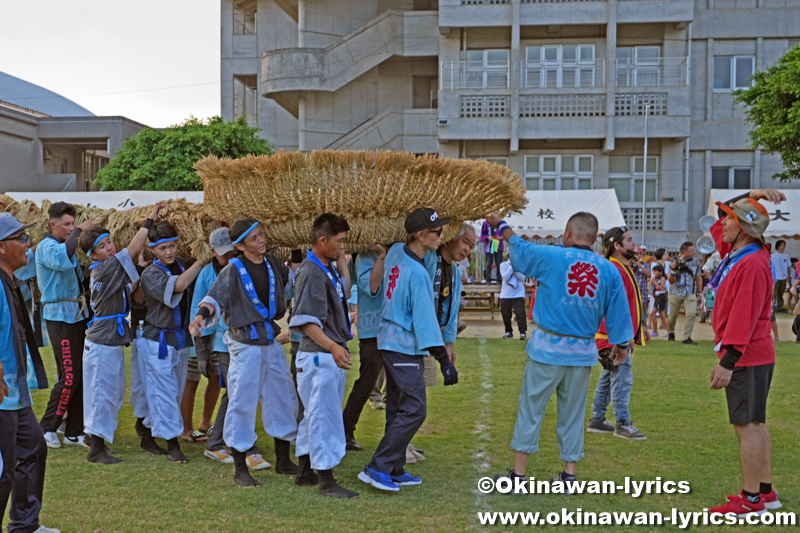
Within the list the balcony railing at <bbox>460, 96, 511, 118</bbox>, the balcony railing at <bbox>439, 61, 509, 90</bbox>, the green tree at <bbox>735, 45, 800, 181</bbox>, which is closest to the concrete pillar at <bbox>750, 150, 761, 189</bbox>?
the green tree at <bbox>735, 45, 800, 181</bbox>

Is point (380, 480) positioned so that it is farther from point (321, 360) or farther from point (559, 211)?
point (559, 211)

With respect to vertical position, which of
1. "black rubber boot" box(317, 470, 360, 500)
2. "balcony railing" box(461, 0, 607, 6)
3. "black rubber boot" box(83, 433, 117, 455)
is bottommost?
"black rubber boot" box(83, 433, 117, 455)

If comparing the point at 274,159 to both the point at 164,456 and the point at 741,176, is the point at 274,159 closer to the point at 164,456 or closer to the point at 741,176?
the point at 164,456

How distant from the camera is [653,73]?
30.4m

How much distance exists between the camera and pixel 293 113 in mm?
37094

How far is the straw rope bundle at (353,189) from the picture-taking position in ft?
17.8

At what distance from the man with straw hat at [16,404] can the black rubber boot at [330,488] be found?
6.09ft

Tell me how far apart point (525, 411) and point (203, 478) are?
262cm

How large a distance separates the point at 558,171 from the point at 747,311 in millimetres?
26689

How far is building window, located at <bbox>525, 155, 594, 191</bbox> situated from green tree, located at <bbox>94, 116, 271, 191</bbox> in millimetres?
10890

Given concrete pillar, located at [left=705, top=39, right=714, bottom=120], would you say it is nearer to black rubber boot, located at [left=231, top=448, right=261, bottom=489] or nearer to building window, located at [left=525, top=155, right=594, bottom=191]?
building window, located at [left=525, top=155, right=594, bottom=191]

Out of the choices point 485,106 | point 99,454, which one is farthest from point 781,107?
point 99,454

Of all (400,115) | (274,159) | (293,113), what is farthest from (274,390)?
(293,113)

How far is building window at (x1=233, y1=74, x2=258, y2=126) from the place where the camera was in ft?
129
